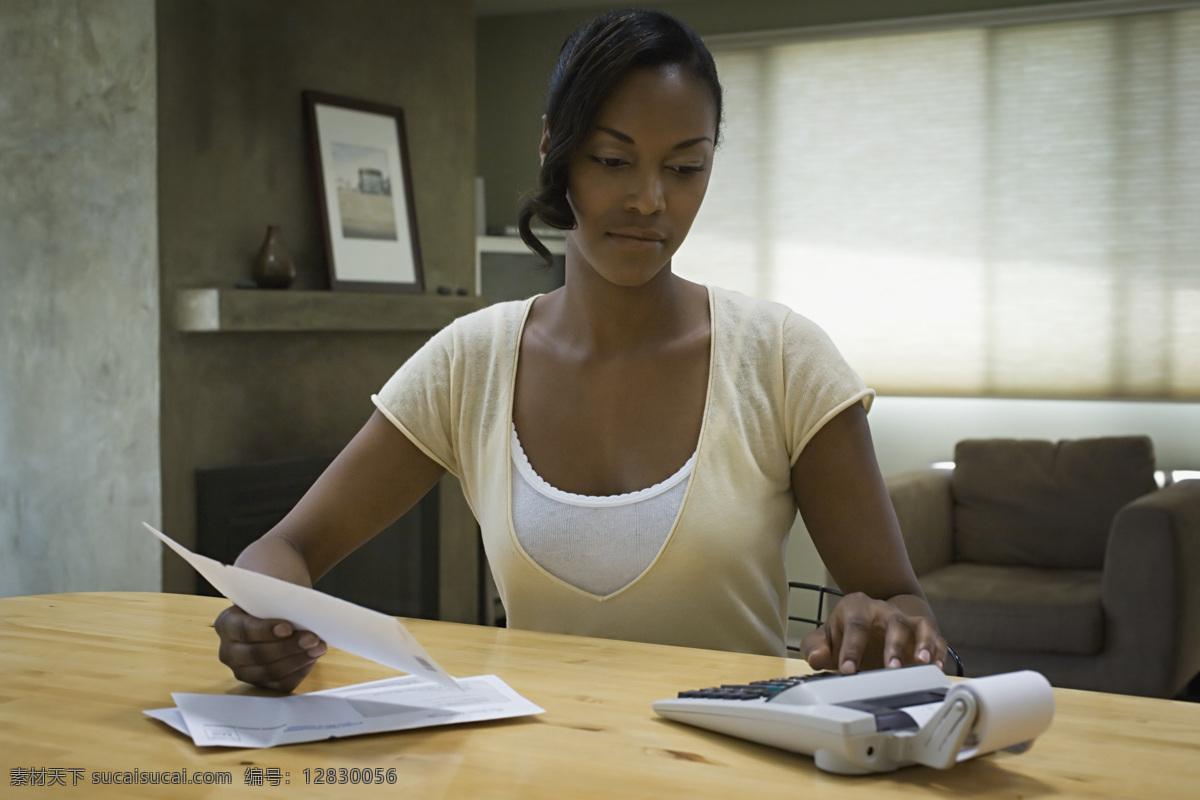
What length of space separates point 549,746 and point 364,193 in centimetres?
325

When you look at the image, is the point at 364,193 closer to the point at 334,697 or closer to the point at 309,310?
the point at 309,310

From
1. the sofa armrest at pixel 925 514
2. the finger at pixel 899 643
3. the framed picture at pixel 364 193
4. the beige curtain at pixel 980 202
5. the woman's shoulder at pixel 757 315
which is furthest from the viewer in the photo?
the beige curtain at pixel 980 202

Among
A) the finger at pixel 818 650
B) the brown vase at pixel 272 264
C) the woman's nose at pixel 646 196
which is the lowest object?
the finger at pixel 818 650

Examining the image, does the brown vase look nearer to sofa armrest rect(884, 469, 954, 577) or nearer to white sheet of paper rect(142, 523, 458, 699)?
sofa armrest rect(884, 469, 954, 577)

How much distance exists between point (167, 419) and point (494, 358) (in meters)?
1.91

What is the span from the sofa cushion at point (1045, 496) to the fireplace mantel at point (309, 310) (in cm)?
193

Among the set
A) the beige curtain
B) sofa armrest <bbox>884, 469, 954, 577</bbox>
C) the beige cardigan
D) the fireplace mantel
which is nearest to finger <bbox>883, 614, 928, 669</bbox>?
the beige cardigan

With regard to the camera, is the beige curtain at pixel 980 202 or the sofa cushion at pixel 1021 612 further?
the beige curtain at pixel 980 202

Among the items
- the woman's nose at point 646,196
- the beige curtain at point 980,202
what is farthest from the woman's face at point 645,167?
the beige curtain at point 980,202

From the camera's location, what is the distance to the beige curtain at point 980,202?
4.53m

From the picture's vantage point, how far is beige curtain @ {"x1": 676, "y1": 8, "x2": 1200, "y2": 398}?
14.9 feet

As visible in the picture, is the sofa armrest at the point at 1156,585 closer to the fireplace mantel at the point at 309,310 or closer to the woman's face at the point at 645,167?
the fireplace mantel at the point at 309,310

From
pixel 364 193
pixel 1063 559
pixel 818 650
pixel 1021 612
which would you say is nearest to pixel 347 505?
pixel 818 650

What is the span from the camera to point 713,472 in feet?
4.41
